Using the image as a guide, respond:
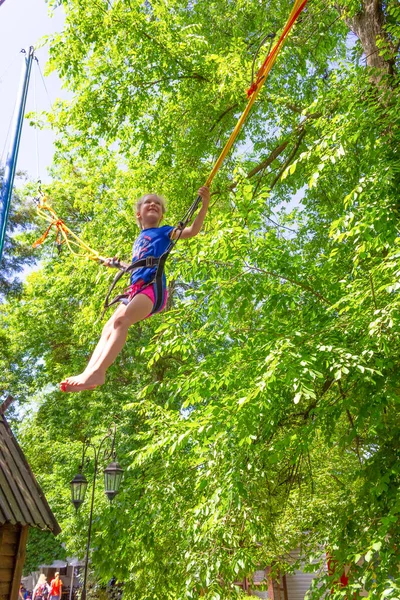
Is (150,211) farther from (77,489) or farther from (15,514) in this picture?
(77,489)

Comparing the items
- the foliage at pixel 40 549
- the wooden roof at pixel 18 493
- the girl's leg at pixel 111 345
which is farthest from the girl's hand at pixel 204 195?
the foliage at pixel 40 549

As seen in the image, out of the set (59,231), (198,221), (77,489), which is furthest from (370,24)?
(77,489)

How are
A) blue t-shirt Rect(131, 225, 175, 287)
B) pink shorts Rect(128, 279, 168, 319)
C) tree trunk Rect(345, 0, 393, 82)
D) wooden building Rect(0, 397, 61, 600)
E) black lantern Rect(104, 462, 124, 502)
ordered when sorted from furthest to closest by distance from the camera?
black lantern Rect(104, 462, 124, 502), wooden building Rect(0, 397, 61, 600), tree trunk Rect(345, 0, 393, 82), blue t-shirt Rect(131, 225, 175, 287), pink shorts Rect(128, 279, 168, 319)

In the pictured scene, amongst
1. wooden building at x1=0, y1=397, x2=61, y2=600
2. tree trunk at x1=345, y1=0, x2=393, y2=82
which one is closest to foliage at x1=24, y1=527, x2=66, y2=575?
wooden building at x1=0, y1=397, x2=61, y2=600

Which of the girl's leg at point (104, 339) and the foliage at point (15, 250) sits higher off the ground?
the foliage at point (15, 250)

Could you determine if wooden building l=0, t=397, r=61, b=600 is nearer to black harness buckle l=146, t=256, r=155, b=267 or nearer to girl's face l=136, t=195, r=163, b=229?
girl's face l=136, t=195, r=163, b=229

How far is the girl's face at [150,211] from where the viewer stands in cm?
384

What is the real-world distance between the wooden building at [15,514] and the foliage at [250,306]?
1004 millimetres

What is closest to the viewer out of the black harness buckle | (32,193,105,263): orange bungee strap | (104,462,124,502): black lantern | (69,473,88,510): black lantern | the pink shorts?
the pink shorts

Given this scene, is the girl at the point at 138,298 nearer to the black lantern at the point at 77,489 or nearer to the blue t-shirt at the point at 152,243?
the blue t-shirt at the point at 152,243

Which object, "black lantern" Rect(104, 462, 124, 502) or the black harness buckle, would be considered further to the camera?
"black lantern" Rect(104, 462, 124, 502)

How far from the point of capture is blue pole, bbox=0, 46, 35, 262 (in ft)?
14.9

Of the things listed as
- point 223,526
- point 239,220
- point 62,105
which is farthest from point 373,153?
point 62,105

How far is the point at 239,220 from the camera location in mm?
5820
